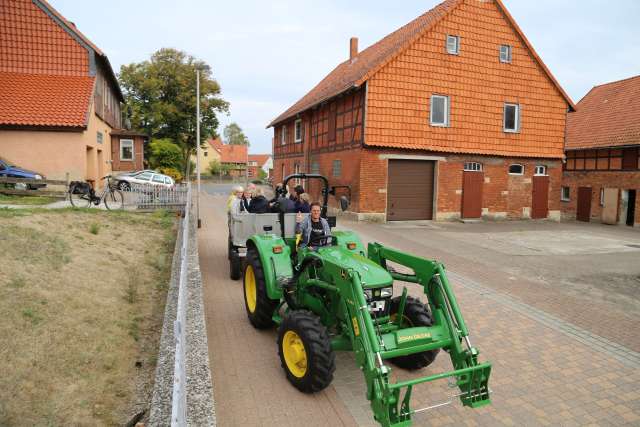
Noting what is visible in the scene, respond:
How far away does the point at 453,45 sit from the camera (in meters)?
19.4

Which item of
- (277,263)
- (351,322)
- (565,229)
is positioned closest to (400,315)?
(351,322)

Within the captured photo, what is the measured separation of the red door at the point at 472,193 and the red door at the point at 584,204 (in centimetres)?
854

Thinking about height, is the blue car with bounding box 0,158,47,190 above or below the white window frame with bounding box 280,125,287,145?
below

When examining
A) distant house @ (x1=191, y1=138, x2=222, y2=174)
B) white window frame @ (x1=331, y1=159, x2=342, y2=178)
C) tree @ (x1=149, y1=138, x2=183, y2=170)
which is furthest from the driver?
distant house @ (x1=191, y1=138, x2=222, y2=174)

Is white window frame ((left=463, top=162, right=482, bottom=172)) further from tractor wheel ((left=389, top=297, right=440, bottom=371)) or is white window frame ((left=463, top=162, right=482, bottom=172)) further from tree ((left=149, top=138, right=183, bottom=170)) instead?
tree ((left=149, top=138, right=183, bottom=170))

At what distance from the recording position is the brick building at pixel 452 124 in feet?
60.0

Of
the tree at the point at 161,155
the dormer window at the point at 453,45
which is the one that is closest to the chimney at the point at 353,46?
the dormer window at the point at 453,45

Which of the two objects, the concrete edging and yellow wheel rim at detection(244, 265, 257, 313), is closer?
the concrete edging

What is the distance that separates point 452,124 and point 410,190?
3.34 meters

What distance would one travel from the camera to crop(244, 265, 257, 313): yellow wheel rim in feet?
20.6

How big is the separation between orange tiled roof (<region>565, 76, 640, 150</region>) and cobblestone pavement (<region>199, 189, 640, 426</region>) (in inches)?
737

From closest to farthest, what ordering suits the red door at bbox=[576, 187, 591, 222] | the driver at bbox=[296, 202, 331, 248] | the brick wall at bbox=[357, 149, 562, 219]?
1. the driver at bbox=[296, 202, 331, 248]
2. the brick wall at bbox=[357, 149, 562, 219]
3. the red door at bbox=[576, 187, 591, 222]

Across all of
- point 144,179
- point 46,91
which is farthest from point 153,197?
point 144,179

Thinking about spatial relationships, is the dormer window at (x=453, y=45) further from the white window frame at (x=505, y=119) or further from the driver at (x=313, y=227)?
the driver at (x=313, y=227)
